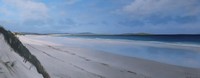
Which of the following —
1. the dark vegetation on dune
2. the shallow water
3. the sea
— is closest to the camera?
the dark vegetation on dune

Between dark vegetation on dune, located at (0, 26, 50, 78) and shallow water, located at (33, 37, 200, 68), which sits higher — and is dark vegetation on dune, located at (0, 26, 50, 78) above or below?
above

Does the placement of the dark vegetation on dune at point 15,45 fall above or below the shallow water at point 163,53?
above

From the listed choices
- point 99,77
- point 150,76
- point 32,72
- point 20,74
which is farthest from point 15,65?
point 150,76

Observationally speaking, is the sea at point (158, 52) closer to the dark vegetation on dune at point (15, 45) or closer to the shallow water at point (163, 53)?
the shallow water at point (163, 53)

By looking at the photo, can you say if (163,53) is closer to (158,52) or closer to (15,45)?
(158,52)

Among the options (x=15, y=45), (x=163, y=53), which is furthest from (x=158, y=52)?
(x=15, y=45)

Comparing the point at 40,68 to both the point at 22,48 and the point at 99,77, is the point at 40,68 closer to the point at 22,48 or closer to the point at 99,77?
the point at 22,48

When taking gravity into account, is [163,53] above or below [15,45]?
below

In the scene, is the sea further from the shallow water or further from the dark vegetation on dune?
the dark vegetation on dune

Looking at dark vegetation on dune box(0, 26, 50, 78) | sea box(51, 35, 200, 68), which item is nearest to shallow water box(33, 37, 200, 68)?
sea box(51, 35, 200, 68)

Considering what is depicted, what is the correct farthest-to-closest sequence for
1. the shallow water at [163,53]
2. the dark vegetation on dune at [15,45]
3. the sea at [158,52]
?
the sea at [158,52] < the shallow water at [163,53] < the dark vegetation on dune at [15,45]

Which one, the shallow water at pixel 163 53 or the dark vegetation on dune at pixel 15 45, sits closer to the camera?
the dark vegetation on dune at pixel 15 45

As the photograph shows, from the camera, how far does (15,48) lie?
436 cm

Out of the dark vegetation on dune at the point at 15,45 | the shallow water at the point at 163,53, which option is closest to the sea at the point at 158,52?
the shallow water at the point at 163,53
